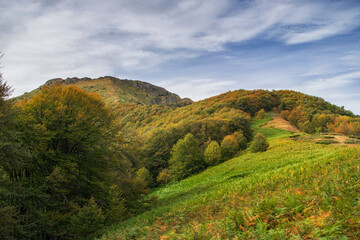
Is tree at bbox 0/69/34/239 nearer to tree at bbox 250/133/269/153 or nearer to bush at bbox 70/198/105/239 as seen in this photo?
bush at bbox 70/198/105/239

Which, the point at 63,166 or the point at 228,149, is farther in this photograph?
the point at 228,149

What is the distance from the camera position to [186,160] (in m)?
40.9

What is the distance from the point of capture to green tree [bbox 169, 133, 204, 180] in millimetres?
39969

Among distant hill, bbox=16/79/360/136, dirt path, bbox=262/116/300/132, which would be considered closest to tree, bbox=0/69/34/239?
distant hill, bbox=16/79/360/136

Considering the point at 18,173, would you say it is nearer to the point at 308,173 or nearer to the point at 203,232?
the point at 203,232

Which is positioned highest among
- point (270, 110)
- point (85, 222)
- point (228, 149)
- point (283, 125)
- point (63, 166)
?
point (270, 110)

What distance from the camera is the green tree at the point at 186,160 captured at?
3997 cm

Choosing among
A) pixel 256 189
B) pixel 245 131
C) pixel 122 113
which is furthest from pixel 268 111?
pixel 256 189

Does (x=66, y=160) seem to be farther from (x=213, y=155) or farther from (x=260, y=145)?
(x=213, y=155)

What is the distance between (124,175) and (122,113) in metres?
113

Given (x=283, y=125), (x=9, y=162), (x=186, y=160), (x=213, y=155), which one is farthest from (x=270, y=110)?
(x=9, y=162)

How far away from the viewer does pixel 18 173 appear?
12.7 metres

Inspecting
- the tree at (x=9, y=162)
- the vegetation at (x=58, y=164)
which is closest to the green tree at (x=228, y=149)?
the vegetation at (x=58, y=164)

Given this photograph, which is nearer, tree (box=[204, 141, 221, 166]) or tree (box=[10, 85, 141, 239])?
tree (box=[10, 85, 141, 239])
